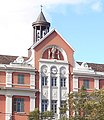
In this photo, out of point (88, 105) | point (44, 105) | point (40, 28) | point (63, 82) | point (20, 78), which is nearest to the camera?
Result: point (88, 105)

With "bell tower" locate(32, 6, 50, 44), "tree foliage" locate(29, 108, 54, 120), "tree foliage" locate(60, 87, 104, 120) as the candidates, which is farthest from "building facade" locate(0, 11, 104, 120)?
"tree foliage" locate(60, 87, 104, 120)

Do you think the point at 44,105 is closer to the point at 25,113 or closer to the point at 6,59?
the point at 25,113

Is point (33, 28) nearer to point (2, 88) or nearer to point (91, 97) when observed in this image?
point (2, 88)

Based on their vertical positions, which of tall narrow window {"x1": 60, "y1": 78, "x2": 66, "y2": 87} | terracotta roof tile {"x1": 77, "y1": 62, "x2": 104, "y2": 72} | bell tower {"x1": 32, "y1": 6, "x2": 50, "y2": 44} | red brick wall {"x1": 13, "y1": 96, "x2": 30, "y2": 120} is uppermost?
bell tower {"x1": 32, "y1": 6, "x2": 50, "y2": 44}

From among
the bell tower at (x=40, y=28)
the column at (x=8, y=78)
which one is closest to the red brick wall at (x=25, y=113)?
the column at (x=8, y=78)

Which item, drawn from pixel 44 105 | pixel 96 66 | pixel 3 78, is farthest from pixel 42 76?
pixel 96 66

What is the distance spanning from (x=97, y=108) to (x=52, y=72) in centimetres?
2127

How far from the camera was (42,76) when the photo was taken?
72.2 metres

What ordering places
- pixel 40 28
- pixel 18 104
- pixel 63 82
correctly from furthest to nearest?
1. pixel 40 28
2. pixel 63 82
3. pixel 18 104

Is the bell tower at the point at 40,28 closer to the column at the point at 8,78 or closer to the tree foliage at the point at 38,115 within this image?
the column at the point at 8,78

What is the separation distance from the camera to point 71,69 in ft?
243

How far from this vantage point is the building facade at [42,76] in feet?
228

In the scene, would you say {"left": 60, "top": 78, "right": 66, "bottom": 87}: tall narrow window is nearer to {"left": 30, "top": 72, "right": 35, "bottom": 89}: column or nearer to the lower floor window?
{"left": 30, "top": 72, "right": 35, "bottom": 89}: column

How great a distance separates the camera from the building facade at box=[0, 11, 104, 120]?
69562 mm
